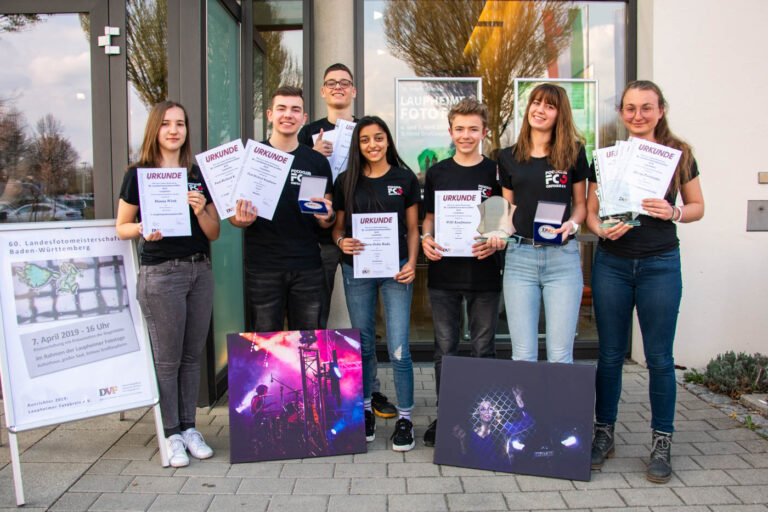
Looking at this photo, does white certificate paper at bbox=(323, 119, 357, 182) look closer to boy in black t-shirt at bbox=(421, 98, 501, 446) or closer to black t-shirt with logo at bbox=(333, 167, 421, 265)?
black t-shirt with logo at bbox=(333, 167, 421, 265)

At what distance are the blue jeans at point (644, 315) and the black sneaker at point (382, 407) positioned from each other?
135 cm

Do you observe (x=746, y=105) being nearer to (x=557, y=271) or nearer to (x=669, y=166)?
(x=669, y=166)

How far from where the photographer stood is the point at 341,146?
3684 millimetres

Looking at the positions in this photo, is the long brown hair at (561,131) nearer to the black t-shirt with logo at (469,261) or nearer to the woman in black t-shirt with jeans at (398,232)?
the black t-shirt with logo at (469,261)

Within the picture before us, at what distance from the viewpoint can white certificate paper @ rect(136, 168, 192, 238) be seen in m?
2.93

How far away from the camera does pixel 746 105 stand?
460 cm

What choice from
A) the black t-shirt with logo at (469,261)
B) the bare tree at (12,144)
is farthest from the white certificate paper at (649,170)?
the bare tree at (12,144)

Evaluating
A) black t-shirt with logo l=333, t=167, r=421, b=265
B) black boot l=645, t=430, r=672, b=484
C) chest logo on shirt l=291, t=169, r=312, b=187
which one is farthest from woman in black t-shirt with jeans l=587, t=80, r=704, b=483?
chest logo on shirt l=291, t=169, r=312, b=187

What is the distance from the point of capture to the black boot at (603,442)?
10.1 feet

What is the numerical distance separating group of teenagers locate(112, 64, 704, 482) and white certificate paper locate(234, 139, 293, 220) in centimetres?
9

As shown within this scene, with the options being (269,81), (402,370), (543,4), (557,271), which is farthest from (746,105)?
(269,81)

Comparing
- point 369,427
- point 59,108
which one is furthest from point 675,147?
point 59,108

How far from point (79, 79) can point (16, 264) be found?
165 cm

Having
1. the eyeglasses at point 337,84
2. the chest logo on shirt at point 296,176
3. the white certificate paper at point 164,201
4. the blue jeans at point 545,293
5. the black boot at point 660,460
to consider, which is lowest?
the black boot at point 660,460
